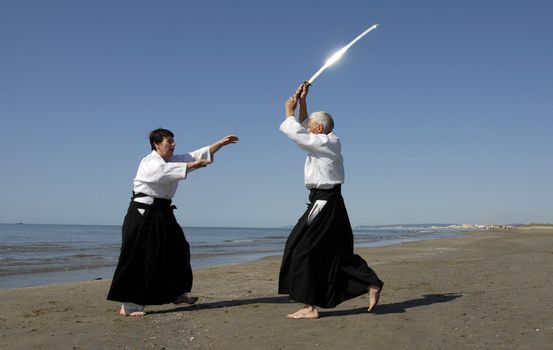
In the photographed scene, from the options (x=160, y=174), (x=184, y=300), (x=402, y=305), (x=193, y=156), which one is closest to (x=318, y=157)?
(x=193, y=156)

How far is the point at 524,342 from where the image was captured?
3404 mm

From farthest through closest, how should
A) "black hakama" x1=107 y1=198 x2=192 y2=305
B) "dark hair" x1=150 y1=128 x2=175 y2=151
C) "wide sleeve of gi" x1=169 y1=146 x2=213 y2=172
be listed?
"wide sleeve of gi" x1=169 y1=146 x2=213 y2=172, "dark hair" x1=150 y1=128 x2=175 y2=151, "black hakama" x1=107 y1=198 x2=192 y2=305

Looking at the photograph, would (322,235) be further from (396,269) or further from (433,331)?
(396,269)

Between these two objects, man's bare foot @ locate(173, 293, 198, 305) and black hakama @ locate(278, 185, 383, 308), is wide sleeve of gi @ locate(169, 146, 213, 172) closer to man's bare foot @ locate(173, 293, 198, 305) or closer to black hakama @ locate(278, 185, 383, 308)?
black hakama @ locate(278, 185, 383, 308)

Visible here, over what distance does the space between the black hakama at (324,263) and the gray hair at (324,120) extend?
56cm

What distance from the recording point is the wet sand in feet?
11.6

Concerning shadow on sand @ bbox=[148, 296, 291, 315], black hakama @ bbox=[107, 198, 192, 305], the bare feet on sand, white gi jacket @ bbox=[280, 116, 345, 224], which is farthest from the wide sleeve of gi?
the bare feet on sand

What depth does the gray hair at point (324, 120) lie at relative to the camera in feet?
15.6

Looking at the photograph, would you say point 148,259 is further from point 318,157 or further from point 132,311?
point 318,157

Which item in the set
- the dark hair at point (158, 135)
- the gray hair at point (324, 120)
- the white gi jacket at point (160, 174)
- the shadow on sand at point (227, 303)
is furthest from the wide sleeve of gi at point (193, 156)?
the shadow on sand at point (227, 303)

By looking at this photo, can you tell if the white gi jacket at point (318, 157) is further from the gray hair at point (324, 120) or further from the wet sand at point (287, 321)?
the wet sand at point (287, 321)

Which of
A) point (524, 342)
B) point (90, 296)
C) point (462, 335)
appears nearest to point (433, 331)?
point (462, 335)

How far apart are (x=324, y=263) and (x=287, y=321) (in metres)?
0.59

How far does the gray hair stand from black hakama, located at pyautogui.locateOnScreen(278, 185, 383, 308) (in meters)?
0.56
